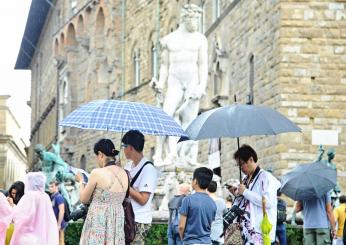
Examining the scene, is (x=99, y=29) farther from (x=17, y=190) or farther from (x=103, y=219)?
(x=103, y=219)

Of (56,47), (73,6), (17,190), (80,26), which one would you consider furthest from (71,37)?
(17,190)

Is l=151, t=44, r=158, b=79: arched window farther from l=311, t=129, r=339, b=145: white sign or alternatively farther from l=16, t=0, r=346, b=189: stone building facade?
l=311, t=129, r=339, b=145: white sign

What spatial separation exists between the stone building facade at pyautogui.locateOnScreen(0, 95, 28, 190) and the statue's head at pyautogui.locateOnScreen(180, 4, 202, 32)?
7258cm

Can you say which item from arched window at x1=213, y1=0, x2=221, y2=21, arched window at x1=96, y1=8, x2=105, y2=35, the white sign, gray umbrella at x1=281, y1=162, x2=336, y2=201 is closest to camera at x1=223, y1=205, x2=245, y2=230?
gray umbrella at x1=281, y1=162, x2=336, y2=201

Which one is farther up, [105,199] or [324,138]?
[324,138]

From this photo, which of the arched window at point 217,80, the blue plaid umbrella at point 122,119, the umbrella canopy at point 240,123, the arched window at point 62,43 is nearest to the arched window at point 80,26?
the arched window at point 62,43

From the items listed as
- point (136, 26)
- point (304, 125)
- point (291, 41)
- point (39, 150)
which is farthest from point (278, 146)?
point (136, 26)

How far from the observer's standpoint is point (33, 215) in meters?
10.2

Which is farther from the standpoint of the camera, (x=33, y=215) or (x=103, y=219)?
(x=33, y=215)

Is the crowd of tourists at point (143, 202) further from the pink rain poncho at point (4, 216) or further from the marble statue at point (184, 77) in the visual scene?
the marble statue at point (184, 77)

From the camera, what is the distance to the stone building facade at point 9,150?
320 ft

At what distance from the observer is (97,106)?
10.0m

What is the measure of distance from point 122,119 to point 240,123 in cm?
121

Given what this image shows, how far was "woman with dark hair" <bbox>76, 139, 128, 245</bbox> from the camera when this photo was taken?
8.33 metres
